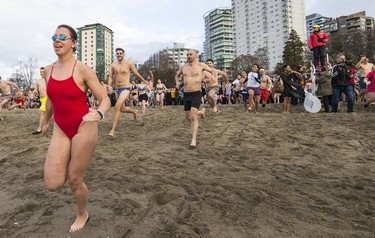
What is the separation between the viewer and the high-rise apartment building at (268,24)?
4754 inches

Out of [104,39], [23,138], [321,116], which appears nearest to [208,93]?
[321,116]

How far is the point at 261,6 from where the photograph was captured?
12800 centimetres

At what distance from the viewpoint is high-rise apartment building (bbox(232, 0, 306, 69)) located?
396 feet

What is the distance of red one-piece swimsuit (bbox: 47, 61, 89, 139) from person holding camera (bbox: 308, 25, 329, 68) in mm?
10460

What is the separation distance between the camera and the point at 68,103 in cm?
295

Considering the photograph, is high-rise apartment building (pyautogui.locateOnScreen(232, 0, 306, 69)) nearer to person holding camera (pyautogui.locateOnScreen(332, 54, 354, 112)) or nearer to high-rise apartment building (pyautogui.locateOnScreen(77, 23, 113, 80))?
high-rise apartment building (pyautogui.locateOnScreen(77, 23, 113, 80))

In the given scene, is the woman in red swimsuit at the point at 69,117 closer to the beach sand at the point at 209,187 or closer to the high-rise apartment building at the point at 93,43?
the beach sand at the point at 209,187

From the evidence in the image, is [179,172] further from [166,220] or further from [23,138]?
[23,138]

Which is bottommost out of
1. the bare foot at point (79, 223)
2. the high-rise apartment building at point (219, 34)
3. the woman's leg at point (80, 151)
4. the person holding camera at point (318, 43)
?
the bare foot at point (79, 223)

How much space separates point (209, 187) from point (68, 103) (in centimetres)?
224

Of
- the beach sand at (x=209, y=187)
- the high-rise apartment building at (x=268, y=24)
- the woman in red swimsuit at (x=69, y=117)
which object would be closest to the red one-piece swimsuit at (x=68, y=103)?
the woman in red swimsuit at (x=69, y=117)

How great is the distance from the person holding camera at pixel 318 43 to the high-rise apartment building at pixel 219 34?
11647 cm

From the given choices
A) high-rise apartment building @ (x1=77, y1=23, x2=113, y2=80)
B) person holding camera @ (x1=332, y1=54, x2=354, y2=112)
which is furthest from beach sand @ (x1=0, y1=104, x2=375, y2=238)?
high-rise apartment building @ (x1=77, y1=23, x2=113, y2=80)

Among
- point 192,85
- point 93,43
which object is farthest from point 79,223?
point 93,43
